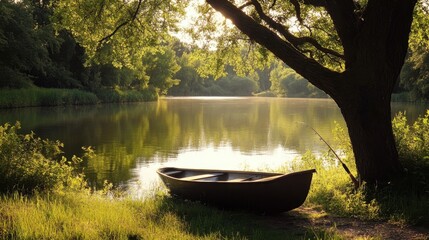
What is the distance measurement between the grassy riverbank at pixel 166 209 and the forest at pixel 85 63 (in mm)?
5527

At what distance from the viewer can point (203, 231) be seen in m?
5.89

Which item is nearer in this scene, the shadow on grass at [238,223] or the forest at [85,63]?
the shadow on grass at [238,223]

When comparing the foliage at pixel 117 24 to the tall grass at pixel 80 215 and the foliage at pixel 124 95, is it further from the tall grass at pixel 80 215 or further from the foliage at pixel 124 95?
the foliage at pixel 124 95

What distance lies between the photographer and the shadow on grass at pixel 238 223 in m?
5.88

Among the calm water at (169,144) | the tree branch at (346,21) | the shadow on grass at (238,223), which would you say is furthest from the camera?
the calm water at (169,144)

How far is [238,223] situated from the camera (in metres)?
6.82

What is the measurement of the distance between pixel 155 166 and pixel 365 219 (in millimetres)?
8837

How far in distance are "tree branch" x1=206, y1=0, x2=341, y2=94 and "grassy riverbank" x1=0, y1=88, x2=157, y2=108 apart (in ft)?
101

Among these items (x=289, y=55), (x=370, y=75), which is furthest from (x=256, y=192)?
(x=370, y=75)

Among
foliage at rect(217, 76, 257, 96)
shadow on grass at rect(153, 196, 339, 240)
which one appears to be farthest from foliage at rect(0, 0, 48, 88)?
foliage at rect(217, 76, 257, 96)

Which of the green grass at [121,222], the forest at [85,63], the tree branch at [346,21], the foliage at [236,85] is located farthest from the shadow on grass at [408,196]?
the foliage at [236,85]

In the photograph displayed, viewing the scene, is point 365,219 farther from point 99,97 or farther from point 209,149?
point 99,97

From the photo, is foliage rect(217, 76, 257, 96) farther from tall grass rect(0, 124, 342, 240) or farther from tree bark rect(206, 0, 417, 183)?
tall grass rect(0, 124, 342, 240)

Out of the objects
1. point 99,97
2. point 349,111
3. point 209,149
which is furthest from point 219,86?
point 349,111
